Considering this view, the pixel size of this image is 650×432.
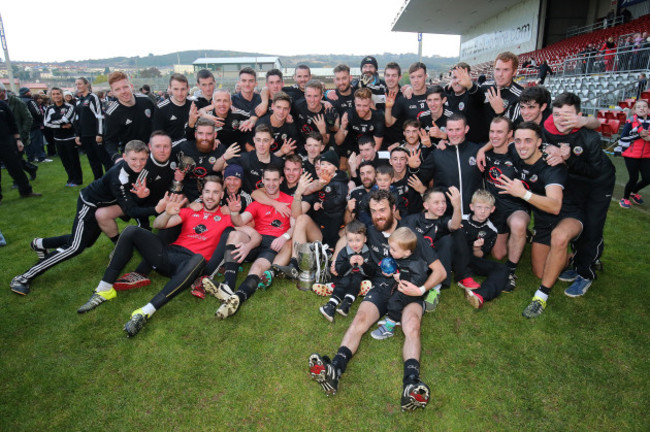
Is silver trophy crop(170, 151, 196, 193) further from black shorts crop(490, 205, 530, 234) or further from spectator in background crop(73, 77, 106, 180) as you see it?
spectator in background crop(73, 77, 106, 180)

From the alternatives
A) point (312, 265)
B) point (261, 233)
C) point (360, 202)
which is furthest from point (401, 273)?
point (261, 233)

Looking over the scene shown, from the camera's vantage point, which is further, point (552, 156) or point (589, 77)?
point (589, 77)

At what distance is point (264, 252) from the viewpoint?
466cm

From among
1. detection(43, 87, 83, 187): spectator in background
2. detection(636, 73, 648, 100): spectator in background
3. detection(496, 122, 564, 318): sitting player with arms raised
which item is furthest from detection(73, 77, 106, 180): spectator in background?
detection(636, 73, 648, 100): spectator in background

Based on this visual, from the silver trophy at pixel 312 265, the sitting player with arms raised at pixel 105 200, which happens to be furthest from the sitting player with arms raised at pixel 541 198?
the sitting player with arms raised at pixel 105 200

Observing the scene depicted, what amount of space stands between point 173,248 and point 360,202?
2483 millimetres

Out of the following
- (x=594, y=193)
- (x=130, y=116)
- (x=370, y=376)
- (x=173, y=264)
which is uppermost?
(x=130, y=116)

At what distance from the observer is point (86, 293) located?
4.39 meters

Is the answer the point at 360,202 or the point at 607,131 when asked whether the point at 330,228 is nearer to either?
the point at 360,202

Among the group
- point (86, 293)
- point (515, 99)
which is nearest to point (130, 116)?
point (86, 293)

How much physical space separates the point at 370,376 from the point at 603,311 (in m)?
2.80

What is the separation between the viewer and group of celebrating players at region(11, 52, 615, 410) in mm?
3855

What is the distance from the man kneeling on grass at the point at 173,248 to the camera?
3.89 m

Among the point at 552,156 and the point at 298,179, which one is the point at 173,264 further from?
the point at 552,156
